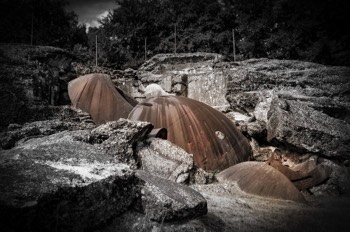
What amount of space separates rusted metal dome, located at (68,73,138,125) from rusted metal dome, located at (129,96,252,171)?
1313 mm

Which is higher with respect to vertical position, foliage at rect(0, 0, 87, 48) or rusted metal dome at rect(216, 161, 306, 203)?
foliage at rect(0, 0, 87, 48)

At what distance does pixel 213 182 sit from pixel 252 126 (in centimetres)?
183

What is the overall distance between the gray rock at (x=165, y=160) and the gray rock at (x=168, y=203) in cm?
93

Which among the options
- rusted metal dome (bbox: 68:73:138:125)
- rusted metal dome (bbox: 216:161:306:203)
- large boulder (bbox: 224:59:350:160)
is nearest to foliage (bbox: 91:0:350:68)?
large boulder (bbox: 224:59:350:160)

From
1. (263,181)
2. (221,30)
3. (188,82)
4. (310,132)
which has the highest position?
(221,30)

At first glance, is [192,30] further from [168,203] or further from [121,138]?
[168,203]

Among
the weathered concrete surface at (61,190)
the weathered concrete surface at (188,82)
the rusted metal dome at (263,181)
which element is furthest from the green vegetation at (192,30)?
the weathered concrete surface at (61,190)

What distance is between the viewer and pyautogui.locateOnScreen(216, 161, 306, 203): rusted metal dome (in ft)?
9.29

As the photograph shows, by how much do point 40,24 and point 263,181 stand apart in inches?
787

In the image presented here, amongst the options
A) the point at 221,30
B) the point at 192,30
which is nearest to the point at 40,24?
the point at 192,30

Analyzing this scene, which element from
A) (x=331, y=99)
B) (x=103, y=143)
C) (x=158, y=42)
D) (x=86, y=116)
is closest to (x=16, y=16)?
(x=158, y=42)

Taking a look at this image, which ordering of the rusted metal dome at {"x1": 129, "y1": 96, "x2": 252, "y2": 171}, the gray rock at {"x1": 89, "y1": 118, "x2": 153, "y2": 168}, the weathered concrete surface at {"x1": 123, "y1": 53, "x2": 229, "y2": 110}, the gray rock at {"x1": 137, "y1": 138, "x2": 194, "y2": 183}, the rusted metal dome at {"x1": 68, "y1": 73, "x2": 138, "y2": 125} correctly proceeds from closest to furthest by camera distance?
the gray rock at {"x1": 89, "y1": 118, "x2": 153, "y2": 168}
the gray rock at {"x1": 137, "y1": 138, "x2": 194, "y2": 183}
the rusted metal dome at {"x1": 129, "y1": 96, "x2": 252, "y2": 171}
the rusted metal dome at {"x1": 68, "y1": 73, "x2": 138, "y2": 125}
the weathered concrete surface at {"x1": 123, "y1": 53, "x2": 229, "y2": 110}

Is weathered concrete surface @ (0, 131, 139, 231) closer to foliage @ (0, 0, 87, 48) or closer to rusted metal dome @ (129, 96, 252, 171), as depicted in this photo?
rusted metal dome @ (129, 96, 252, 171)

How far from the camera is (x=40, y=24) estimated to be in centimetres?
1838
